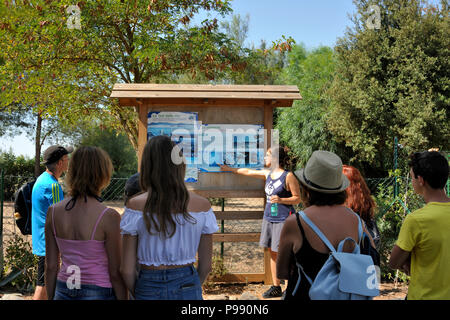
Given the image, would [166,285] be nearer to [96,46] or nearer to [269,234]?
[269,234]

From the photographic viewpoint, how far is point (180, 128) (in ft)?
15.6

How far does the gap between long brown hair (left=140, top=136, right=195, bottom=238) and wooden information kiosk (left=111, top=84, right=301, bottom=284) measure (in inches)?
105

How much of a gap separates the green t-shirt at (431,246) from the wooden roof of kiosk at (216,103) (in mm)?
2796

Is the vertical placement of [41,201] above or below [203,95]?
below

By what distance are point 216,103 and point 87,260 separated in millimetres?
3122

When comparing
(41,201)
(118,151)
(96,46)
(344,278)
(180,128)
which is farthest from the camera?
(118,151)

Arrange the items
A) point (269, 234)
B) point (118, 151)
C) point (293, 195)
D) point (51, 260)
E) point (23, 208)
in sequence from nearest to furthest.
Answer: point (51, 260) < point (23, 208) < point (293, 195) < point (269, 234) < point (118, 151)

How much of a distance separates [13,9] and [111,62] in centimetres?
241

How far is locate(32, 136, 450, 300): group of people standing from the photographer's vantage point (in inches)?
75.7

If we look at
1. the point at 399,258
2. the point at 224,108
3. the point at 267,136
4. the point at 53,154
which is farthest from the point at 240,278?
the point at 399,258

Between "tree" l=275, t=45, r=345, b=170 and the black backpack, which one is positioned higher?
"tree" l=275, t=45, r=345, b=170

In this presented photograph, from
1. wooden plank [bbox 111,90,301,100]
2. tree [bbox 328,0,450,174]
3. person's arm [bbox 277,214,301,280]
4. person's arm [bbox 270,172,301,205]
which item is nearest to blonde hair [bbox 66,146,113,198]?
person's arm [bbox 277,214,301,280]

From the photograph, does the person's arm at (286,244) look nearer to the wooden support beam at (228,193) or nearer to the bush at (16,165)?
the wooden support beam at (228,193)

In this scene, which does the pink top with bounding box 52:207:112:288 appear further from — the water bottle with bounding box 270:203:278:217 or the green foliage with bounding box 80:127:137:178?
the green foliage with bounding box 80:127:137:178
